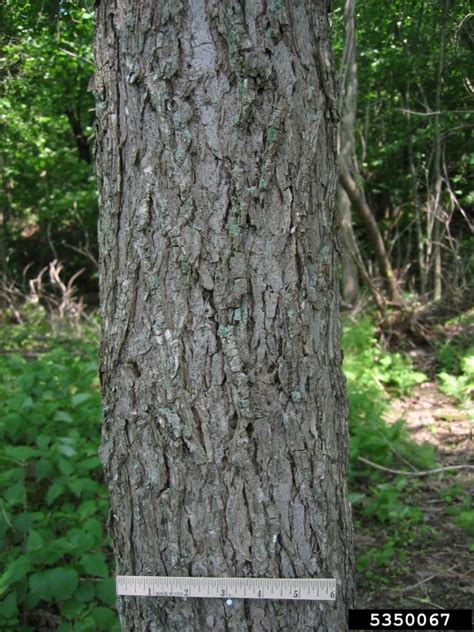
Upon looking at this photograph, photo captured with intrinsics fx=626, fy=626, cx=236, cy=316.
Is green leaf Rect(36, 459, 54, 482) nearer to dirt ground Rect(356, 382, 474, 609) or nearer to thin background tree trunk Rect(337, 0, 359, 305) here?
dirt ground Rect(356, 382, 474, 609)

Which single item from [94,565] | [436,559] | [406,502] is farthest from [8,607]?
[406,502]

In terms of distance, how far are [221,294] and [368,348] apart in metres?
5.57

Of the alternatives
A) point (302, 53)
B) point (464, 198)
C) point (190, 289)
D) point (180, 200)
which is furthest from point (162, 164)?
point (464, 198)

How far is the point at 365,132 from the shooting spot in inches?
370

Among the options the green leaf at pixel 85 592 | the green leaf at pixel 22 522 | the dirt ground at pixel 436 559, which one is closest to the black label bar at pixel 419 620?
the dirt ground at pixel 436 559

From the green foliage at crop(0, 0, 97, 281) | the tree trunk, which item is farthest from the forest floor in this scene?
the green foliage at crop(0, 0, 97, 281)

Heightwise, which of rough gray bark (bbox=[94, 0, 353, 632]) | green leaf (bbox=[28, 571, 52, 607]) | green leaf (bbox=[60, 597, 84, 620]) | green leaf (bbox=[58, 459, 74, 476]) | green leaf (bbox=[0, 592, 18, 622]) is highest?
rough gray bark (bbox=[94, 0, 353, 632])

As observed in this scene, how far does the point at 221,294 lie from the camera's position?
5.45 feet

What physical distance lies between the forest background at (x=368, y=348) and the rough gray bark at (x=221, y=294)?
3.43ft

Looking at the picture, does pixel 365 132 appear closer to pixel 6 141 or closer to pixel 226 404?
pixel 6 141

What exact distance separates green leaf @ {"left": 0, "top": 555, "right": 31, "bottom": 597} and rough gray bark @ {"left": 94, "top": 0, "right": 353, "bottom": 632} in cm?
86

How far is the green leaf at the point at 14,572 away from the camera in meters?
2.42

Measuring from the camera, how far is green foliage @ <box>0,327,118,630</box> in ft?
8.20

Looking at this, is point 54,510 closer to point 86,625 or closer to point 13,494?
point 13,494
